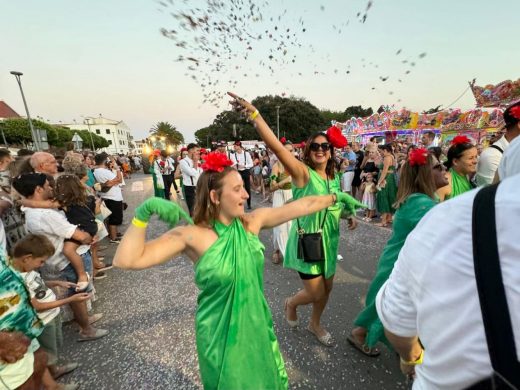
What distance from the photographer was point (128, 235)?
153 centimetres

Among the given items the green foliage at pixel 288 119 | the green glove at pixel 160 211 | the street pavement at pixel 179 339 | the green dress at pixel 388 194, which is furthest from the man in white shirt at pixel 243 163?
the green foliage at pixel 288 119

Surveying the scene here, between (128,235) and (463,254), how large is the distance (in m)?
1.51

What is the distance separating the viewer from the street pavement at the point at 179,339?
232cm

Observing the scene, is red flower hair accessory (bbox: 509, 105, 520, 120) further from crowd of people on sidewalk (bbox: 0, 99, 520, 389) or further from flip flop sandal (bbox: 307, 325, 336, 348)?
flip flop sandal (bbox: 307, 325, 336, 348)

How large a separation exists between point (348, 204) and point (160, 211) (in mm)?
1597

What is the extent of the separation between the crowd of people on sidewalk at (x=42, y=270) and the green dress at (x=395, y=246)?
2556 millimetres

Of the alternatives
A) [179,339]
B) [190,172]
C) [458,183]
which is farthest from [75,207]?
[458,183]

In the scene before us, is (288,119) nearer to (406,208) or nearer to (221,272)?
(406,208)

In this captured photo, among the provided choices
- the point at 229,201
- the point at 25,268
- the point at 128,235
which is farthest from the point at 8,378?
the point at 229,201

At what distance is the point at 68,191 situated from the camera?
3.28 m

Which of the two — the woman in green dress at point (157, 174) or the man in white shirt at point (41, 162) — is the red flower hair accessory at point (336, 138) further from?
the woman in green dress at point (157, 174)


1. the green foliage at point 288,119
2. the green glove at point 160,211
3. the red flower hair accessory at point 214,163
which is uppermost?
the green foliage at point 288,119

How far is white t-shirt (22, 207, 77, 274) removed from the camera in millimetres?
2785

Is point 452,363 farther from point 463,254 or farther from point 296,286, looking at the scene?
point 296,286
